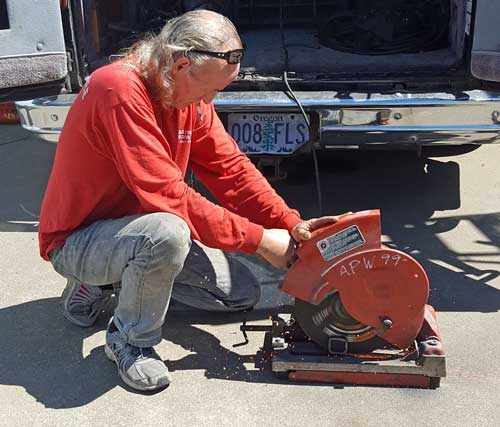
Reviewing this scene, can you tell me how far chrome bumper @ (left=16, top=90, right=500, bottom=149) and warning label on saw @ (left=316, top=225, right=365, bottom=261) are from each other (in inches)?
44.4

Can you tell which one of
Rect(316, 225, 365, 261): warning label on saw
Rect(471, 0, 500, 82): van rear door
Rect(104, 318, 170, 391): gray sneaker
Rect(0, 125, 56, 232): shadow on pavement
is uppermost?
Rect(471, 0, 500, 82): van rear door

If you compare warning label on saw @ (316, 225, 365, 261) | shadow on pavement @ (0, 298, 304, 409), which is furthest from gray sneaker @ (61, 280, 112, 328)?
warning label on saw @ (316, 225, 365, 261)

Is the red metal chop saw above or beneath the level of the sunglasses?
beneath

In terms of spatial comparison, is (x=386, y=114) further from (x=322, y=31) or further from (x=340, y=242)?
(x=322, y=31)

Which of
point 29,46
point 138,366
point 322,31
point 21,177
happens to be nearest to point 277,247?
A: point 138,366

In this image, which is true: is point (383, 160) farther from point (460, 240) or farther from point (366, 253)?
point (366, 253)

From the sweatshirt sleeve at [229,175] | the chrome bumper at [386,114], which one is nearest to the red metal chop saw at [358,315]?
the sweatshirt sleeve at [229,175]

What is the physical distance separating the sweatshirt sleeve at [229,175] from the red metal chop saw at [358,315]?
36cm

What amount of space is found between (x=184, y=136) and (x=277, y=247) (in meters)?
0.56

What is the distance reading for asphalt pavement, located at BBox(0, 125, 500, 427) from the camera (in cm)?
251

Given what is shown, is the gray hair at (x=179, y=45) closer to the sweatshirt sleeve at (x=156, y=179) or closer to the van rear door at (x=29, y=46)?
the sweatshirt sleeve at (x=156, y=179)

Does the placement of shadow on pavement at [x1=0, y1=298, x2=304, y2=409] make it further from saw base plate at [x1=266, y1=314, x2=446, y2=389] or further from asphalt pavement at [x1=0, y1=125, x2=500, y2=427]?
saw base plate at [x1=266, y1=314, x2=446, y2=389]

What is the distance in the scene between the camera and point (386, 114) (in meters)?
3.43

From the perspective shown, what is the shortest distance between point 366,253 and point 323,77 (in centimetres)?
154
